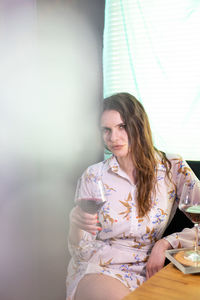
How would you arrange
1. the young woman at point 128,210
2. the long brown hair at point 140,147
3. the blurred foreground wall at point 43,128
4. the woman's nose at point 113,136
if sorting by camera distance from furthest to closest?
the blurred foreground wall at point 43,128, the woman's nose at point 113,136, the long brown hair at point 140,147, the young woman at point 128,210

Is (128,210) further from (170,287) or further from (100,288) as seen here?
(170,287)

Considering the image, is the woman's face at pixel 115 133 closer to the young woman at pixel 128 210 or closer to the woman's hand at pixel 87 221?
the young woman at pixel 128 210

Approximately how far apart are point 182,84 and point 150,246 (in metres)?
0.98

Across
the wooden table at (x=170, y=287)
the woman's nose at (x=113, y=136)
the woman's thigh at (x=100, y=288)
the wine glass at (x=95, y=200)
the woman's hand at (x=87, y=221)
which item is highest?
the woman's nose at (x=113, y=136)

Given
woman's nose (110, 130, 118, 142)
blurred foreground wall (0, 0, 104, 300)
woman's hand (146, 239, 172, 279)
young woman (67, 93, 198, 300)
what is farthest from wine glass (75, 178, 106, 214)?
blurred foreground wall (0, 0, 104, 300)

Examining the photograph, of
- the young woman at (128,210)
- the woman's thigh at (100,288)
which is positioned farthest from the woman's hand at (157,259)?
the woman's thigh at (100,288)

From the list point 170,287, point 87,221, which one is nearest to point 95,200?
point 87,221

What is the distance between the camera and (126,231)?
1513mm

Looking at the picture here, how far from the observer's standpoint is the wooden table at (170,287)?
840 millimetres

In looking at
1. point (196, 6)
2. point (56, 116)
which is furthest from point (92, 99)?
point (196, 6)

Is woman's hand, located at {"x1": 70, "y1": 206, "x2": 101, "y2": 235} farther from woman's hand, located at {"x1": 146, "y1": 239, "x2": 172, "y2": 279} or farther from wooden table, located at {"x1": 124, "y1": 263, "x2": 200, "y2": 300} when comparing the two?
woman's hand, located at {"x1": 146, "y1": 239, "x2": 172, "y2": 279}

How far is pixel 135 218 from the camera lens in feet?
4.97

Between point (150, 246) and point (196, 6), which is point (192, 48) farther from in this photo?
point (150, 246)

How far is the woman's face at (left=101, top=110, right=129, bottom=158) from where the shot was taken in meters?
1.66
